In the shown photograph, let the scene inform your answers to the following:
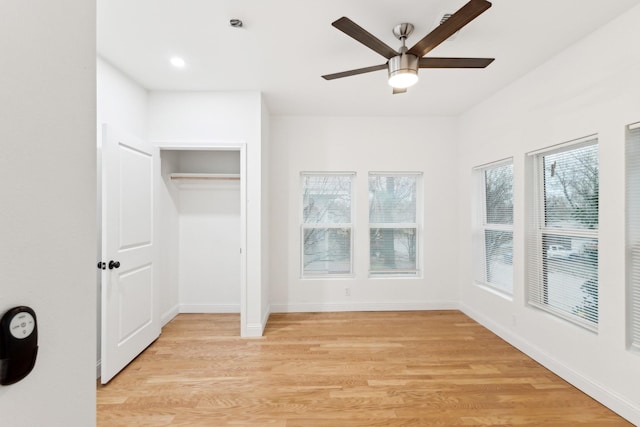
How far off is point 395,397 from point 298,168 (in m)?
2.88

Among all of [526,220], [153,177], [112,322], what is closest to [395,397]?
[526,220]

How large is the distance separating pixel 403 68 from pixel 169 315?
3796 millimetres

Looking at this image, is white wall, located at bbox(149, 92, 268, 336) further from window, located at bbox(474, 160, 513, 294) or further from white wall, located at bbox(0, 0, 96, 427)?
window, located at bbox(474, 160, 513, 294)

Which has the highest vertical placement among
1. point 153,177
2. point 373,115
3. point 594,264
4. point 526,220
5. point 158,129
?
point 373,115

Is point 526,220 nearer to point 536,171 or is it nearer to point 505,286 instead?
point 536,171

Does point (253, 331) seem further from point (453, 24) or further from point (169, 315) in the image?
point (453, 24)

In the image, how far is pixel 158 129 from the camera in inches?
132

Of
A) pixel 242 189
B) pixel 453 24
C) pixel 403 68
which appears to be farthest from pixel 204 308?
pixel 453 24

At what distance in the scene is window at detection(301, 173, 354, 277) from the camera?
4.31m

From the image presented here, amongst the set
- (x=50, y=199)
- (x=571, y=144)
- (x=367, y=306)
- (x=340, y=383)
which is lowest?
(x=340, y=383)

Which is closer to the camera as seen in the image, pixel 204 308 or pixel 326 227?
pixel 204 308

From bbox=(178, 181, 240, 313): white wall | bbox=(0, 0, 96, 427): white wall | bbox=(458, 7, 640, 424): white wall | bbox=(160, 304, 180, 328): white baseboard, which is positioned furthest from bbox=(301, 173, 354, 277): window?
→ bbox=(0, 0, 96, 427): white wall

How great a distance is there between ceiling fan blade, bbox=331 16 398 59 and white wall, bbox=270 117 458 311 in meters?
2.17

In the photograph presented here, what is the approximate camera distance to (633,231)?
2080 mm
